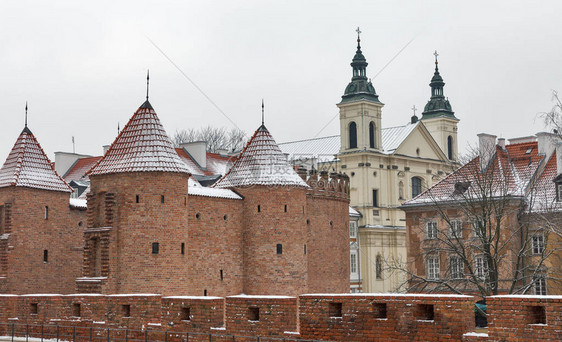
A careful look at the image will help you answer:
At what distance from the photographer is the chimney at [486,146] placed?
39.9 m

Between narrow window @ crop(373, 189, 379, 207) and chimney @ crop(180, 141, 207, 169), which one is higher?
chimney @ crop(180, 141, 207, 169)

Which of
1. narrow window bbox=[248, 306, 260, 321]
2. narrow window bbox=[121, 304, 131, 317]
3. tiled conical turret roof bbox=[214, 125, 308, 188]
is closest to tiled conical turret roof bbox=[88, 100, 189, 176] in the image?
tiled conical turret roof bbox=[214, 125, 308, 188]

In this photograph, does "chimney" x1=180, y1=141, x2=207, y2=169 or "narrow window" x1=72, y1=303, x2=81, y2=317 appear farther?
"chimney" x1=180, y1=141, x2=207, y2=169

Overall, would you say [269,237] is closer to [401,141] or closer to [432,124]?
[401,141]

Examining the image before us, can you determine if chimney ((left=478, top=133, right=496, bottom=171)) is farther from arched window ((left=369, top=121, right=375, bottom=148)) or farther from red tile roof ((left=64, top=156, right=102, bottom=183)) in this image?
arched window ((left=369, top=121, right=375, bottom=148))

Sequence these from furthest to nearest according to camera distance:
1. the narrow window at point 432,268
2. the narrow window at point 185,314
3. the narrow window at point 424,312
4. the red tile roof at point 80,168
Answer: the red tile roof at point 80,168
the narrow window at point 432,268
the narrow window at point 185,314
the narrow window at point 424,312

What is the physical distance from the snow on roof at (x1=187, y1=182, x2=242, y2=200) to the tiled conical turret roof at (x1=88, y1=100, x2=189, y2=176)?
186cm

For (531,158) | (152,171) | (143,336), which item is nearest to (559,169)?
(531,158)

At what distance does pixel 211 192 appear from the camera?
35.8 metres

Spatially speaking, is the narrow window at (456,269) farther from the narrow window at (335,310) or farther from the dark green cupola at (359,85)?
the dark green cupola at (359,85)

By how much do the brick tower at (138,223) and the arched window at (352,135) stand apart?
136 feet

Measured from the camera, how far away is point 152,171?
32188 millimetres

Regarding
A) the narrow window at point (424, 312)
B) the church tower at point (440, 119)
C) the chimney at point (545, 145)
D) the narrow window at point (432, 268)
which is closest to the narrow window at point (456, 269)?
the narrow window at point (432, 268)

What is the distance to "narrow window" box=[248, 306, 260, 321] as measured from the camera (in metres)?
19.0
